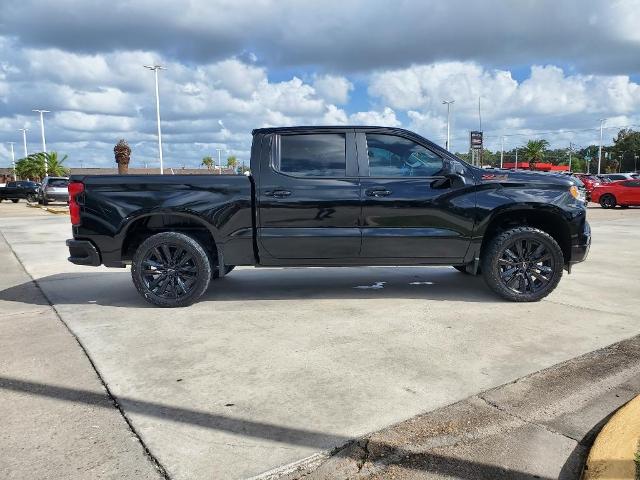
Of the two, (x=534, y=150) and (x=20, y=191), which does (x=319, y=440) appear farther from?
(x=534, y=150)

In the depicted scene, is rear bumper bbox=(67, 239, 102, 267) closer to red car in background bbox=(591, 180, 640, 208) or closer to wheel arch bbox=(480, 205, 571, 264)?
wheel arch bbox=(480, 205, 571, 264)

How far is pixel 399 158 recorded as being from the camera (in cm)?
543

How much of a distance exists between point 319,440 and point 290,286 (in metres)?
3.83

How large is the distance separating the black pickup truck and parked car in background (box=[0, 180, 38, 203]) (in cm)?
3441

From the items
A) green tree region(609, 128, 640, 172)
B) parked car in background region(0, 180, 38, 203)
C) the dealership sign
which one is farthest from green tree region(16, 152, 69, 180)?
green tree region(609, 128, 640, 172)

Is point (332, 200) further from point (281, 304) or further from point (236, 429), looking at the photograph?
point (236, 429)

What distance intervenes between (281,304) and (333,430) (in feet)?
9.19

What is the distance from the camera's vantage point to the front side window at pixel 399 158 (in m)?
5.40

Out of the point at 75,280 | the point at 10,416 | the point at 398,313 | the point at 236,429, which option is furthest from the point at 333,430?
the point at 75,280

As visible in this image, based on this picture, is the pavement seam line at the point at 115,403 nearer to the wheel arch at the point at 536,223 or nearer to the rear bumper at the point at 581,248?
the wheel arch at the point at 536,223

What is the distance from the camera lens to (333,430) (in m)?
2.78

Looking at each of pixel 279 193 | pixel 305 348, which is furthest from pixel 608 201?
pixel 305 348

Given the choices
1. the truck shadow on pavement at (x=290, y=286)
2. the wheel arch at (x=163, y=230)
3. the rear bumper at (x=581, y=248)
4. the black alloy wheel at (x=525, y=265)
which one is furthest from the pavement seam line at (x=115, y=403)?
the rear bumper at (x=581, y=248)

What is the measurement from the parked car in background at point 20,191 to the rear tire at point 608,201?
3428 centimetres
